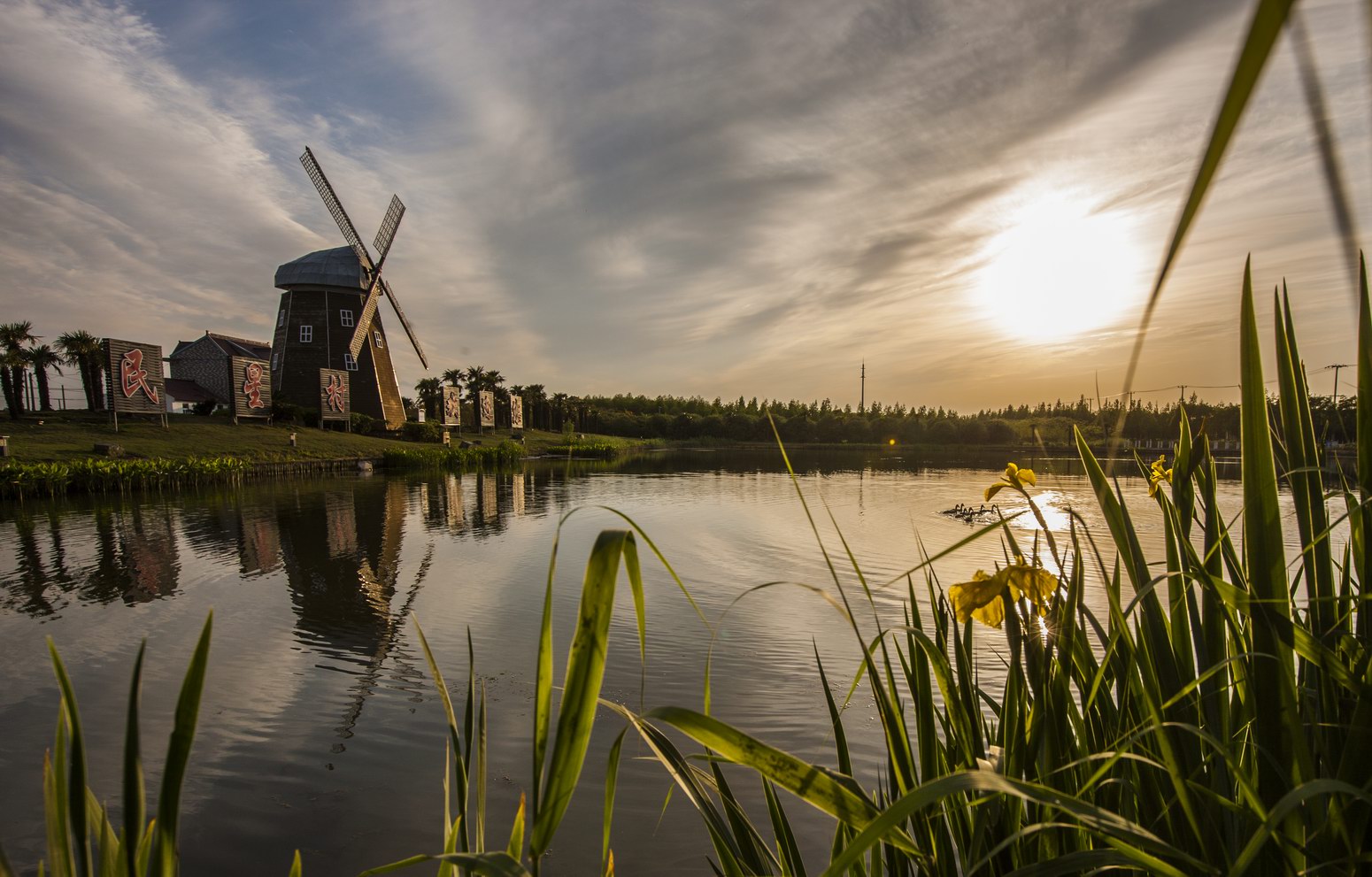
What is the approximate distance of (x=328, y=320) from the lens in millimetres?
34688

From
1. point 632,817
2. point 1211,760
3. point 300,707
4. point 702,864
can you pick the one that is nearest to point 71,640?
point 300,707

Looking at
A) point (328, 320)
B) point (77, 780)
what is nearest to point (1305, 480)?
point (77, 780)

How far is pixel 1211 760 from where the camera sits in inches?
41.8

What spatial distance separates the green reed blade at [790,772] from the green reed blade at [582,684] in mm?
120

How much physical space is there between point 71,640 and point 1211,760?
7.88 m

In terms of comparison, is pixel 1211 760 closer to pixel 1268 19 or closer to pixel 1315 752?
pixel 1315 752

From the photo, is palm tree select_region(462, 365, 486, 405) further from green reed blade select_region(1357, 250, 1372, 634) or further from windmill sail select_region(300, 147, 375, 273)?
green reed blade select_region(1357, 250, 1372, 634)

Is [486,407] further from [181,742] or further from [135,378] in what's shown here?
[181,742]

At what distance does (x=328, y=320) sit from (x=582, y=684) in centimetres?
3915

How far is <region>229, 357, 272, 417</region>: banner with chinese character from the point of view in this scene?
28.7 m

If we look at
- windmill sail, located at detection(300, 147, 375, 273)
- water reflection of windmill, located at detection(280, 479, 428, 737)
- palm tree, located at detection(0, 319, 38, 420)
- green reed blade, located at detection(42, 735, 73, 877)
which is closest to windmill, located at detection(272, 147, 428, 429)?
windmill sail, located at detection(300, 147, 375, 273)

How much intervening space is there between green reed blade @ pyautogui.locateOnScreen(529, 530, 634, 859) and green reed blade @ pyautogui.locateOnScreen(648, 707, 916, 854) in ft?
0.39

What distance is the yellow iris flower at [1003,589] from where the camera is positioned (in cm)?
104

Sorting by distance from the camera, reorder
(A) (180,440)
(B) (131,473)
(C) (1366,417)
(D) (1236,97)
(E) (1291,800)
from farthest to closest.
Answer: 1. (A) (180,440)
2. (B) (131,473)
3. (C) (1366,417)
4. (E) (1291,800)
5. (D) (1236,97)
